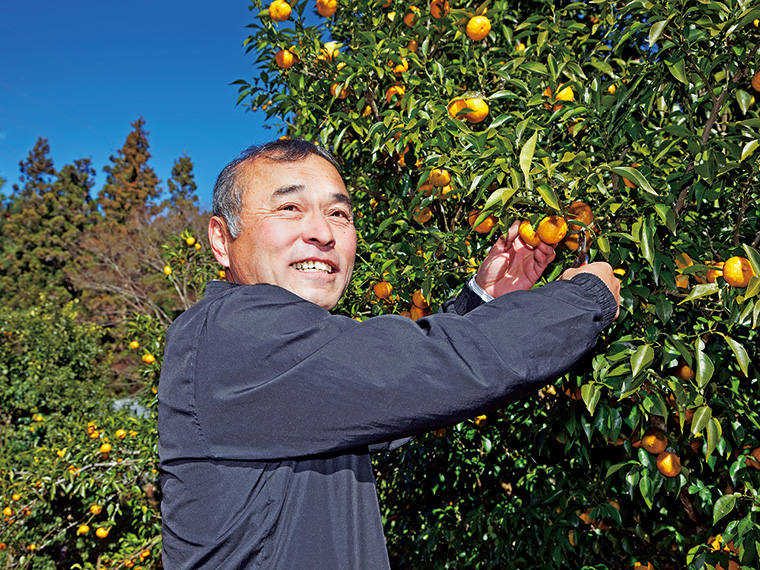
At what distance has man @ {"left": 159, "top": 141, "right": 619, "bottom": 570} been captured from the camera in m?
0.85

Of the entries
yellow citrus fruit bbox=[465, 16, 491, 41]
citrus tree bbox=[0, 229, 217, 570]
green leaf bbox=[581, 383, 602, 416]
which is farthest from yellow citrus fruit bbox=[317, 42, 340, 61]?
citrus tree bbox=[0, 229, 217, 570]

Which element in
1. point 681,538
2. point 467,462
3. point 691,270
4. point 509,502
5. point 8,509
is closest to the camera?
point 691,270

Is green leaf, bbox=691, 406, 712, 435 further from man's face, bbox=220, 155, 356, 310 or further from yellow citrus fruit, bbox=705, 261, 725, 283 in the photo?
man's face, bbox=220, 155, 356, 310

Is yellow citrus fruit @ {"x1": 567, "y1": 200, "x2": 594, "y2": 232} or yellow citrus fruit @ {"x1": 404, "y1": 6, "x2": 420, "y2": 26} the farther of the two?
yellow citrus fruit @ {"x1": 404, "y1": 6, "x2": 420, "y2": 26}

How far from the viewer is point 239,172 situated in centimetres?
125

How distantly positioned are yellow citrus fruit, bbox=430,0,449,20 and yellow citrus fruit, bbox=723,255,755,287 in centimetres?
140

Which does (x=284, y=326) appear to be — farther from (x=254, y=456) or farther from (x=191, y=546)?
(x=191, y=546)

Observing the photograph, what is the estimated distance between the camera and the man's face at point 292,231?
3.76 feet

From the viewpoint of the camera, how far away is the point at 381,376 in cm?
85

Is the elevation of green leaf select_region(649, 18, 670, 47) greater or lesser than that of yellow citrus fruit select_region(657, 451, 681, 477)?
greater

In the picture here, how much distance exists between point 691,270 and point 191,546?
3.72 feet

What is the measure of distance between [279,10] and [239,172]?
1.05 m

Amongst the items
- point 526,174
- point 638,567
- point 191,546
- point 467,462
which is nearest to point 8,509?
point 467,462

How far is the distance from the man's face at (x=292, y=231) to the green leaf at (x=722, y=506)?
3.42ft
